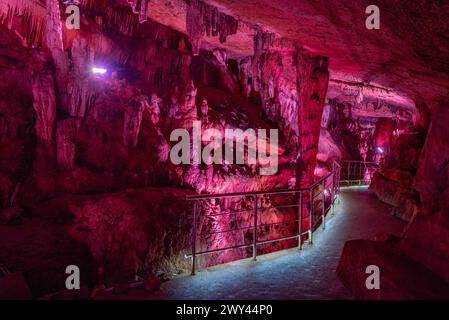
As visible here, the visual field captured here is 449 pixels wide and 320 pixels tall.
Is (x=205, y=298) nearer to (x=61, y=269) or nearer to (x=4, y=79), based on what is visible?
(x=61, y=269)

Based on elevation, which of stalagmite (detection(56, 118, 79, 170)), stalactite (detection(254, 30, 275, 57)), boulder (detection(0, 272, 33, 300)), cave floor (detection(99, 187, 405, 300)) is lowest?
cave floor (detection(99, 187, 405, 300))

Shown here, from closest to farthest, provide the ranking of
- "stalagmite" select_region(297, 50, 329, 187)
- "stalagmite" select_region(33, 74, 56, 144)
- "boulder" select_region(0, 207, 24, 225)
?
"boulder" select_region(0, 207, 24, 225) < "stalagmite" select_region(33, 74, 56, 144) < "stalagmite" select_region(297, 50, 329, 187)

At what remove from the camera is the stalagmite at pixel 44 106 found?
773cm

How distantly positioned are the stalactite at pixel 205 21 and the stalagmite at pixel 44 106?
3.66 m

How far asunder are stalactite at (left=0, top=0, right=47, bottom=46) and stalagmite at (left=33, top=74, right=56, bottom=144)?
4.01m

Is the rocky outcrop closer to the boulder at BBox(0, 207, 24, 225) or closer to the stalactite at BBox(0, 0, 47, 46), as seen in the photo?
the boulder at BBox(0, 207, 24, 225)

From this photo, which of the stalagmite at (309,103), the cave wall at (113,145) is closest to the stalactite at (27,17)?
the cave wall at (113,145)

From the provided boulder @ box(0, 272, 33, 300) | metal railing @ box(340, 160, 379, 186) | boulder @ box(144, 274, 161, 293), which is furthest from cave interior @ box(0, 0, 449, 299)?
metal railing @ box(340, 160, 379, 186)

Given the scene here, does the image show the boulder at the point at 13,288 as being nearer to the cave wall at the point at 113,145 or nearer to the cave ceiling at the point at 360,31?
the cave wall at the point at 113,145

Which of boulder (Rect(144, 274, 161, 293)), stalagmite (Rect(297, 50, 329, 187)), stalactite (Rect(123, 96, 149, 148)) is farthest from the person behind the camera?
stalagmite (Rect(297, 50, 329, 187))

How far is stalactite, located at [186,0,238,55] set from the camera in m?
7.93

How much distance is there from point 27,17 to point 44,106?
5106mm

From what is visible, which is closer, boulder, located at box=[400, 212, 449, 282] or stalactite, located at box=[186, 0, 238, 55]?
boulder, located at box=[400, 212, 449, 282]

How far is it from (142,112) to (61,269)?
474 cm
